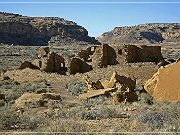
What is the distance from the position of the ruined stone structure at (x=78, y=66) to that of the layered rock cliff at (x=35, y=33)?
69680 millimetres

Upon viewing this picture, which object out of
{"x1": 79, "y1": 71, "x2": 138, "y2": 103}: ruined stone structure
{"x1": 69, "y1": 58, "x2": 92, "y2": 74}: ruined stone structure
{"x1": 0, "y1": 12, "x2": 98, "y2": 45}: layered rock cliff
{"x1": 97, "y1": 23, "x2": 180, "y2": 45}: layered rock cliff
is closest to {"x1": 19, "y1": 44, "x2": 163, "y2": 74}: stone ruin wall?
{"x1": 69, "y1": 58, "x2": 92, "y2": 74}: ruined stone structure

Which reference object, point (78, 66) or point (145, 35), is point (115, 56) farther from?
point (145, 35)

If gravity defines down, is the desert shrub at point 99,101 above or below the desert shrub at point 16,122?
below

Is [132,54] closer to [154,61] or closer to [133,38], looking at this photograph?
[154,61]

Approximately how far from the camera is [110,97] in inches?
669

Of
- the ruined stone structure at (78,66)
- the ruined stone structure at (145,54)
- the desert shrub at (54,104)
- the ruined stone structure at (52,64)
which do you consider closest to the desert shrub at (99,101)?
the desert shrub at (54,104)

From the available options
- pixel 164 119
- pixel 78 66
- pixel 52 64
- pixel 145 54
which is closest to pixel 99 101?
pixel 164 119

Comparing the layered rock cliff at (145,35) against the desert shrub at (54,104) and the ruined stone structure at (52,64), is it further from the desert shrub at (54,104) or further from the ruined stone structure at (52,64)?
the desert shrub at (54,104)

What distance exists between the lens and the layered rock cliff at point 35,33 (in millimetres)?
103188

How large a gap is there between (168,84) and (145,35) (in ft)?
400

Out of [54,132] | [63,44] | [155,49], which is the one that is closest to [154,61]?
[155,49]

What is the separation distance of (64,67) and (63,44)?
72.3m

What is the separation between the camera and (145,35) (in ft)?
444

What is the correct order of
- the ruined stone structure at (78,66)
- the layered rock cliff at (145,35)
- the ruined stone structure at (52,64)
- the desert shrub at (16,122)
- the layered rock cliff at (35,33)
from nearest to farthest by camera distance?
the desert shrub at (16,122)
the ruined stone structure at (78,66)
the ruined stone structure at (52,64)
the layered rock cliff at (35,33)
the layered rock cliff at (145,35)
